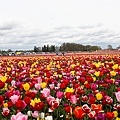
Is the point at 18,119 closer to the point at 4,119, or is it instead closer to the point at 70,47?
the point at 4,119

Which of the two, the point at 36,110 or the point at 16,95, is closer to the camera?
the point at 36,110

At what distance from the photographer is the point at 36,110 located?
3158 millimetres

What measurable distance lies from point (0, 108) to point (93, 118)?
57.3 inches

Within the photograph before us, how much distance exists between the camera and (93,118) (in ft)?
9.65

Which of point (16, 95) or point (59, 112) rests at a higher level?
point (16, 95)

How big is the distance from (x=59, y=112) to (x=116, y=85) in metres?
1.85

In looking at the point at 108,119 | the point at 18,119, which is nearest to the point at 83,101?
the point at 108,119

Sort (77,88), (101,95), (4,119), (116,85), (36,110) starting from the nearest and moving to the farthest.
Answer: (36,110)
(4,119)
(101,95)
(77,88)
(116,85)

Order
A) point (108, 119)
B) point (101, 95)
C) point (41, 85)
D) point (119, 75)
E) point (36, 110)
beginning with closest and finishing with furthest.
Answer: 1. point (108, 119)
2. point (36, 110)
3. point (101, 95)
4. point (41, 85)
5. point (119, 75)

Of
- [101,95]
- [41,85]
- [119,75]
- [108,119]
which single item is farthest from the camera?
[119,75]

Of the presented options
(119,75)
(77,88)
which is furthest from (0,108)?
(119,75)

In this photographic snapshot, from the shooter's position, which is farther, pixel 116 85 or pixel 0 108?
pixel 116 85

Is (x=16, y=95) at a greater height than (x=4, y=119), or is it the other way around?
(x=16, y=95)

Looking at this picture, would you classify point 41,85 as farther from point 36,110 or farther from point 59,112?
point 36,110
